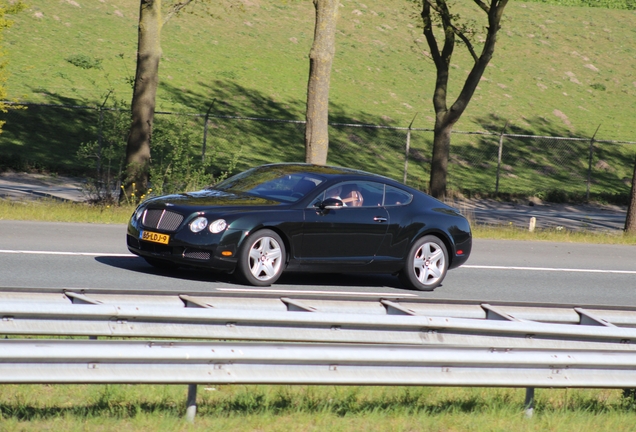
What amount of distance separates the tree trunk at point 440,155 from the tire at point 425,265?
12486 millimetres

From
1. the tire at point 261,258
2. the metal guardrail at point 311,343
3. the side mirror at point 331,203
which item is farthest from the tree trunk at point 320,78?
the metal guardrail at point 311,343

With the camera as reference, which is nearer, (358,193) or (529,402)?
(529,402)

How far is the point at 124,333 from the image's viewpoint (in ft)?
19.0

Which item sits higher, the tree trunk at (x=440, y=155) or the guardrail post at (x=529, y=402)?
the tree trunk at (x=440, y=155)

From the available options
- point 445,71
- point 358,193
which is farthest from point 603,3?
point 358,193

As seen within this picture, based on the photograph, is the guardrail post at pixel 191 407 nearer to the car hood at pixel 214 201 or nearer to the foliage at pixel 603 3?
the car hood at pixel 214 201

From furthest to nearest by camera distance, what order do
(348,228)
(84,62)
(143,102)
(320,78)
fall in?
(84,62)
(143,102)
(320,78)
(348,228)

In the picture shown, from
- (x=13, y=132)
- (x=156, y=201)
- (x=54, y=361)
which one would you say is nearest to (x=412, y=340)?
(x=54, y=361)

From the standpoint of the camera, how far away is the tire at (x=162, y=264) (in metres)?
11.4

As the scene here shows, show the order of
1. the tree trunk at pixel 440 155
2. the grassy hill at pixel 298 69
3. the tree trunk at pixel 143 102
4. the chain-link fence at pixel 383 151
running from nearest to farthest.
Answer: the tree trunk at pixel 143 102
the tree trunk at pixel 440 155
the chain-link fence at pixel 383 151
the grassy hill at pixel 298 69

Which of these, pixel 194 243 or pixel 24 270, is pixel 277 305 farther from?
pixel 24 270

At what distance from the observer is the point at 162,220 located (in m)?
10.8

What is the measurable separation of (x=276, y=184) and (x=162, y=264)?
5.60 ft

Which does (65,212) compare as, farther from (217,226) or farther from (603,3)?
(603,3)
